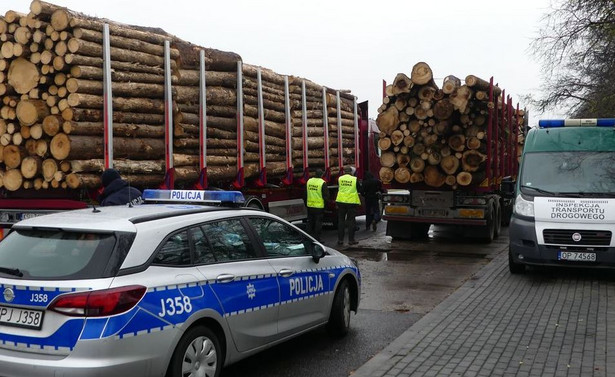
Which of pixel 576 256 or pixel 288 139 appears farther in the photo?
pixel 288 139

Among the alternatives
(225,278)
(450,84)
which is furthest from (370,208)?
(225,278)

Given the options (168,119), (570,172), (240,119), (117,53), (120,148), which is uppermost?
(117,53)

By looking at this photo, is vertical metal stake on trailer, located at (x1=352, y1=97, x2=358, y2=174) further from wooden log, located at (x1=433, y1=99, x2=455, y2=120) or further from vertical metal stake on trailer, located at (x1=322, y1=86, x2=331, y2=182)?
wooden log, located at (x1=433, y1=99, x2=455, y2=120)

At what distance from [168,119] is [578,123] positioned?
660 centimetres

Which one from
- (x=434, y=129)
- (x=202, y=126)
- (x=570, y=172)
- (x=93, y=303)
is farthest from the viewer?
(x=434, y=129)

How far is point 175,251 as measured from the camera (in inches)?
186

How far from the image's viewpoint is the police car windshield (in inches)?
169

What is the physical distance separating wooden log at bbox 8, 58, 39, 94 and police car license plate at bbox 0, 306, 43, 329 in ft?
19.5

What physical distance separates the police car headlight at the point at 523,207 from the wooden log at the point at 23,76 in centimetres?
720

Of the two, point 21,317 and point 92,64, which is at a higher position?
point 92,64

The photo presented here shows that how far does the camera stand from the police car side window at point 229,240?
16.8 feet

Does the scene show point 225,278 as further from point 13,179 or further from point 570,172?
point 570,172

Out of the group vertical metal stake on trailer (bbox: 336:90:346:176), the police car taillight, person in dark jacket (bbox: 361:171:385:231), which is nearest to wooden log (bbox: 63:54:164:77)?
the police car taillight

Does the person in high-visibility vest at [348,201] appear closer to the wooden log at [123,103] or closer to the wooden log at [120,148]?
the wooden log at [120,148]
